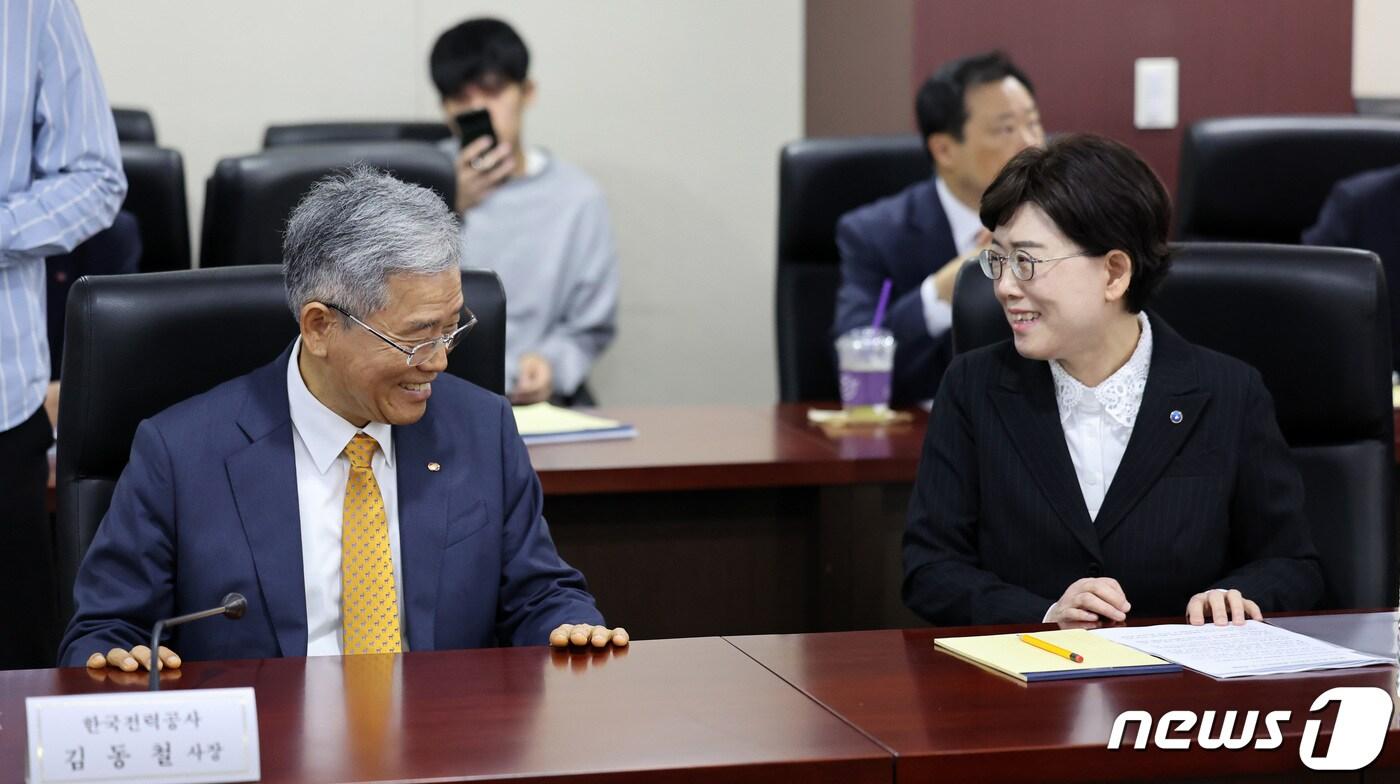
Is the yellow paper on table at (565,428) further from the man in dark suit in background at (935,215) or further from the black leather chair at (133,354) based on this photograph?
the black leather chair at (133,354)

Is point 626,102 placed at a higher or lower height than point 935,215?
higher

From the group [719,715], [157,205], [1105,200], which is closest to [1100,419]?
[1105,200]

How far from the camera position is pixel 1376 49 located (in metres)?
4.43

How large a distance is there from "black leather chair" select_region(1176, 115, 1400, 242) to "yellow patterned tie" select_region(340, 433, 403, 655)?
1960 millimetres

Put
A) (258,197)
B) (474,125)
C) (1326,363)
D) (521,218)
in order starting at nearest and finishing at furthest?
(1326,363), (258,197), (474,125), (521,218)

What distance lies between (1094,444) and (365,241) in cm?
88

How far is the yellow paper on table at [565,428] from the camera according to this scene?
277 cm

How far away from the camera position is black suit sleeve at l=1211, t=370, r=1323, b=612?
6.60 ft

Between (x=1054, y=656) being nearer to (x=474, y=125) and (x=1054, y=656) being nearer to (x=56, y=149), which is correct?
(x=56, y=149)

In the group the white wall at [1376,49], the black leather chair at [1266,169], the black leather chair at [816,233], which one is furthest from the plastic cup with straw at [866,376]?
the white wall at [1376,49]

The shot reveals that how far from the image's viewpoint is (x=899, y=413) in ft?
9.92

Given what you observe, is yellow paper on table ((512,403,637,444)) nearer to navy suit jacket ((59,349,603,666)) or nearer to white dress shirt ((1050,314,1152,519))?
navy suit jacket ((59,349,603,666))

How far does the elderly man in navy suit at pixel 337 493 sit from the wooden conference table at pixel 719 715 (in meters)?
0.21

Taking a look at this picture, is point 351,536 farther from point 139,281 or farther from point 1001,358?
point 1001,358
